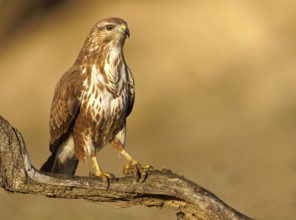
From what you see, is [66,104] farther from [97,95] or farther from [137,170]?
[137,170]

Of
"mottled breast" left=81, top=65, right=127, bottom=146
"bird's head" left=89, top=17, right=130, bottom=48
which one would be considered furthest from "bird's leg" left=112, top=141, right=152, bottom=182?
"bird's head" left=89, top=17, right=130, bottom=48

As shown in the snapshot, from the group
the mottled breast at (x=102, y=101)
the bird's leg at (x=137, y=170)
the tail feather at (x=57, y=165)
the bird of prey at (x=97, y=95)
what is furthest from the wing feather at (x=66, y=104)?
the bird's leg at (x=137, y=170)

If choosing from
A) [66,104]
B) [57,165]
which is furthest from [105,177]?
[57,165]

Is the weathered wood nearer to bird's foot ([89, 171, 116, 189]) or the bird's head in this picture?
bird's foot ([89, 171, 116, 189])

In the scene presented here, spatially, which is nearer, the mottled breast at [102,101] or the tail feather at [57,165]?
the mottled breast at [102,101]

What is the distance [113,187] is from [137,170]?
1.45ft

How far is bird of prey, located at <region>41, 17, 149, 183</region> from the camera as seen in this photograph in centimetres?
954

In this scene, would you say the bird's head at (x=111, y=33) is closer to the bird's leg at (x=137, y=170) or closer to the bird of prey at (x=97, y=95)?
the bird of prey at (x=97, y=95)

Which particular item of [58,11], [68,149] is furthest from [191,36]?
[68,149]

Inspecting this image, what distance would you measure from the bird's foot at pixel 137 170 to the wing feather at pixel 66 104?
1037mm

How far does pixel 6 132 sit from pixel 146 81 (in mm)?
12409

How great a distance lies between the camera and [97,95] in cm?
951

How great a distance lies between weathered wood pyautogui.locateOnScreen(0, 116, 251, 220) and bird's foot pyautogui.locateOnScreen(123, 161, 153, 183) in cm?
6

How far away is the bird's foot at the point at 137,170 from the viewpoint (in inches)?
334
